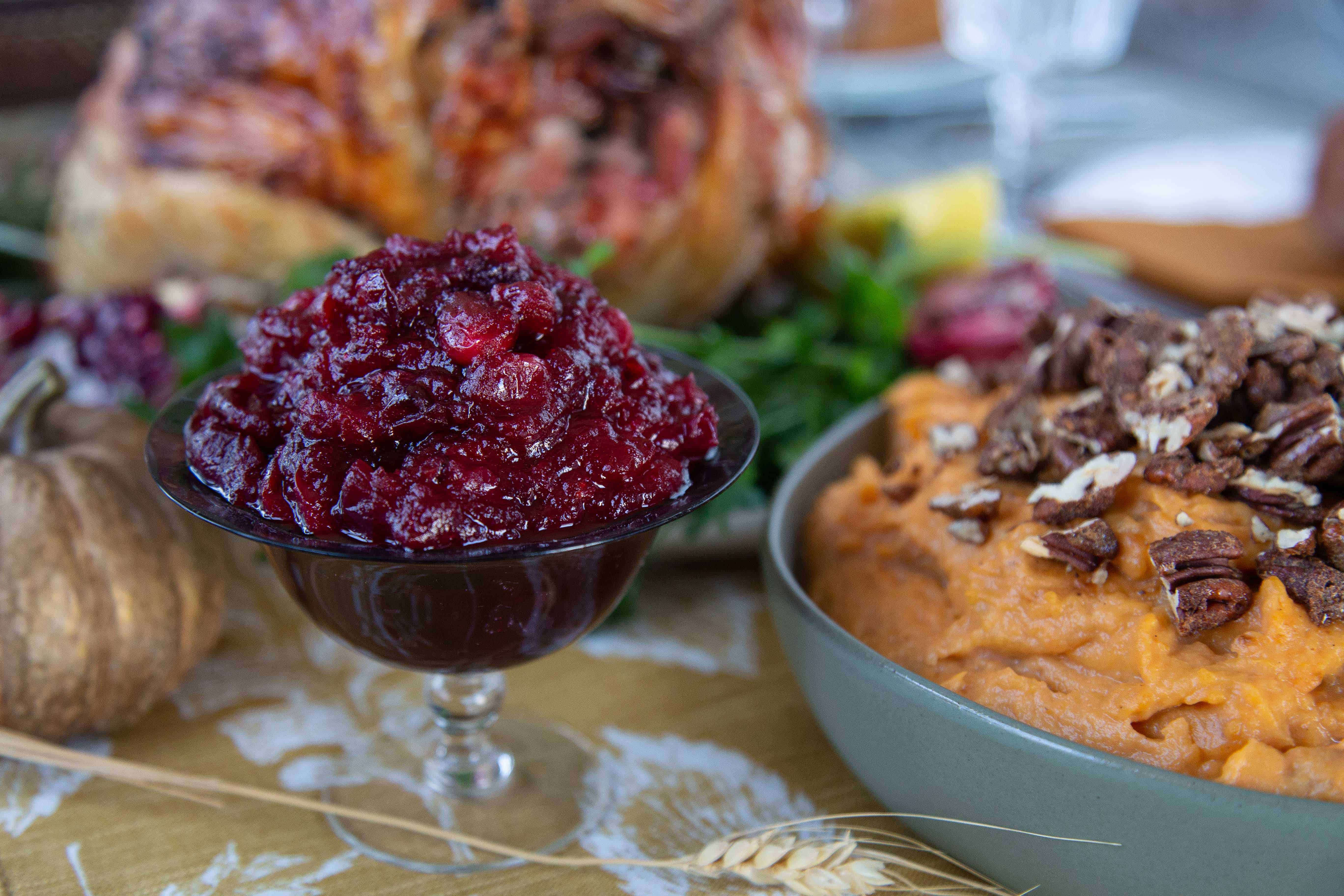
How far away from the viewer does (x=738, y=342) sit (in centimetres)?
207

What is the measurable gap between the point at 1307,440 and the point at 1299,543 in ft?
0.42

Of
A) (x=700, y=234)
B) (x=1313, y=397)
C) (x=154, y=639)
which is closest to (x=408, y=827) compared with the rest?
(x=154, y=639)

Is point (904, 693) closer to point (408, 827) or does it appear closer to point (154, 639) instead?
point (408, 827)

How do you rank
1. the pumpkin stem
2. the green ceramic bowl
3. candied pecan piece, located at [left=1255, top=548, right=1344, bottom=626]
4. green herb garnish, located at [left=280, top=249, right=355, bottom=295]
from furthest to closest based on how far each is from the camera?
green herb garnish, located at [left=280, top=249, right=355, bottom=295] → the pumpkin stem → candied pecan piece, located at [left=1255, top=548, right=1344, bottom=626] → the green ceramic bowl

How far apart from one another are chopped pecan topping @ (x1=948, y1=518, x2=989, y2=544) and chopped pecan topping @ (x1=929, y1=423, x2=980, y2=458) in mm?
169

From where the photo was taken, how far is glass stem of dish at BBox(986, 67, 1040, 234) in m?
3.23

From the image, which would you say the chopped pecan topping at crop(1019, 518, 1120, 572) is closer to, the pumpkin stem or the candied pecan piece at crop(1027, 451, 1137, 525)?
the candied pecan piece at crop(1027, 451, 1137, 525)

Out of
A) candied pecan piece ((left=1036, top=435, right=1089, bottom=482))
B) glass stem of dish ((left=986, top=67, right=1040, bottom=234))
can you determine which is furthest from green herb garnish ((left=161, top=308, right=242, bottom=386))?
glass stem of dish ((left=986, top=67, right=1040, bottom=234))

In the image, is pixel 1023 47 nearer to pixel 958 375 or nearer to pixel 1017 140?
pixel 1017 140

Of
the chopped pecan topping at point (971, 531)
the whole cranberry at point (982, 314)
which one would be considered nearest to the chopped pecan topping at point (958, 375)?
the whole cranberry at point (982, 314)

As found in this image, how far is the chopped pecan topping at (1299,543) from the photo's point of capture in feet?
3.61

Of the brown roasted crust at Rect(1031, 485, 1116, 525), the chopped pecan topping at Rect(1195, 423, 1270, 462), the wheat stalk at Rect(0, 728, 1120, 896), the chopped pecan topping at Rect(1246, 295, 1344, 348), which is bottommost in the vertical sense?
the wheat stalk at Rect(0, 728, 1120, 896)

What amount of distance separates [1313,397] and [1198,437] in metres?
0.13

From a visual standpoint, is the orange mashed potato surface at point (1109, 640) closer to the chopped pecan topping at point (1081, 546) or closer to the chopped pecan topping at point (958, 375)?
the chopped pecan topping at point (1081, 546)
